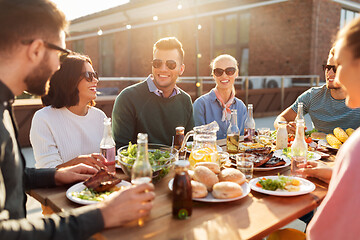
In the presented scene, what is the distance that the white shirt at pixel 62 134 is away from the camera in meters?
2.15

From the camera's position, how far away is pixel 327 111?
325 centimetres

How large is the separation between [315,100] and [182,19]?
12772 mm

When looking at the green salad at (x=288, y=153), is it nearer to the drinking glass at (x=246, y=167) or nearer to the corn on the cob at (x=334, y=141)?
the corn on the cob at (x=334, y=141)

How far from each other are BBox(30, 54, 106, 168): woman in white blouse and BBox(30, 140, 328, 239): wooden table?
62 centimetres

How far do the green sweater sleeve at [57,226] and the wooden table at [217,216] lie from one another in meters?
0.07

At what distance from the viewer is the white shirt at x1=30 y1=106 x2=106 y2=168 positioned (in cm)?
215

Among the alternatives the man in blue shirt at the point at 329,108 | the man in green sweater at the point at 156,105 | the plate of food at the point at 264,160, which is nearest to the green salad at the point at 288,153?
the plate of food at the point at 264,160

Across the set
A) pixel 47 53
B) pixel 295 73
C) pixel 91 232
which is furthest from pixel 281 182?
pixel 295 73

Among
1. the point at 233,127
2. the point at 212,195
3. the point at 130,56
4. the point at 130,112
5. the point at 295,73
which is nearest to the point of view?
the point at 212,195

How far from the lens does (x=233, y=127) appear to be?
2398mm

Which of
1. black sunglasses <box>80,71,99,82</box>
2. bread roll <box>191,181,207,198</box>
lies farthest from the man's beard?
black sunglasses <box>80,71,99,82</box>

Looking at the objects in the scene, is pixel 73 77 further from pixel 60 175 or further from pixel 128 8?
pixel 128 8

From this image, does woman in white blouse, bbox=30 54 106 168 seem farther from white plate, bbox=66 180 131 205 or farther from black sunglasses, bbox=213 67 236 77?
black sunglasses, bbox=213 67 236 77

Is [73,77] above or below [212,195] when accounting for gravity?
above
